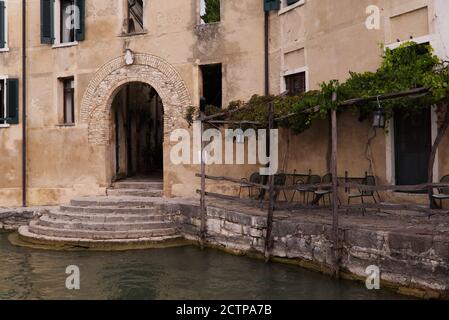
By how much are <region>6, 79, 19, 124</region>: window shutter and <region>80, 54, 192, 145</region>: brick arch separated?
239 cm

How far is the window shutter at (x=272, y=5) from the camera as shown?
12.2m

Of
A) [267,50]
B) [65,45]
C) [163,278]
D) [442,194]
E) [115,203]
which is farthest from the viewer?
[65,45]

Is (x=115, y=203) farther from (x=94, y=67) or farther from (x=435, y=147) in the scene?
(x=435, y=147)

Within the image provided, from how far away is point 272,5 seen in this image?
12.3 m

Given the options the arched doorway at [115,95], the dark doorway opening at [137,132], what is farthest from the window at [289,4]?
the dark doorway opening at [137,132]

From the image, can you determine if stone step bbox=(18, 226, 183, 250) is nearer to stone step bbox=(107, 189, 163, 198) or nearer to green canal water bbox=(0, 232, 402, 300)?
green canal water bbox=(0, 232, 402, 300)

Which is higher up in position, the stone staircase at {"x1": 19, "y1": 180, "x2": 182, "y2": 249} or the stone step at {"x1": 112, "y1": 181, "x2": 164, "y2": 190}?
the stone step at {"x1": 112, "y1": 181, "x2": 164, "y2": 190}

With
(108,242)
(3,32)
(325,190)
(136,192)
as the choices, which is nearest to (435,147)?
(325,190)

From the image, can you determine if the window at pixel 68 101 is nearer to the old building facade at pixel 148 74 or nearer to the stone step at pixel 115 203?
the old building facade at pixel 148 74

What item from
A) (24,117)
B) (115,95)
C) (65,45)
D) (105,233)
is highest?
(65,45)

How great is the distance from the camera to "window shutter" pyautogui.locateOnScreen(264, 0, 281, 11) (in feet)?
40.1

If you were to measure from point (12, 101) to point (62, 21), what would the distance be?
3.10 m

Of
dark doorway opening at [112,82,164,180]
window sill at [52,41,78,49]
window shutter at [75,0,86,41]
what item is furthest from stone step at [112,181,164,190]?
window shutter at [75,0,86,41]
